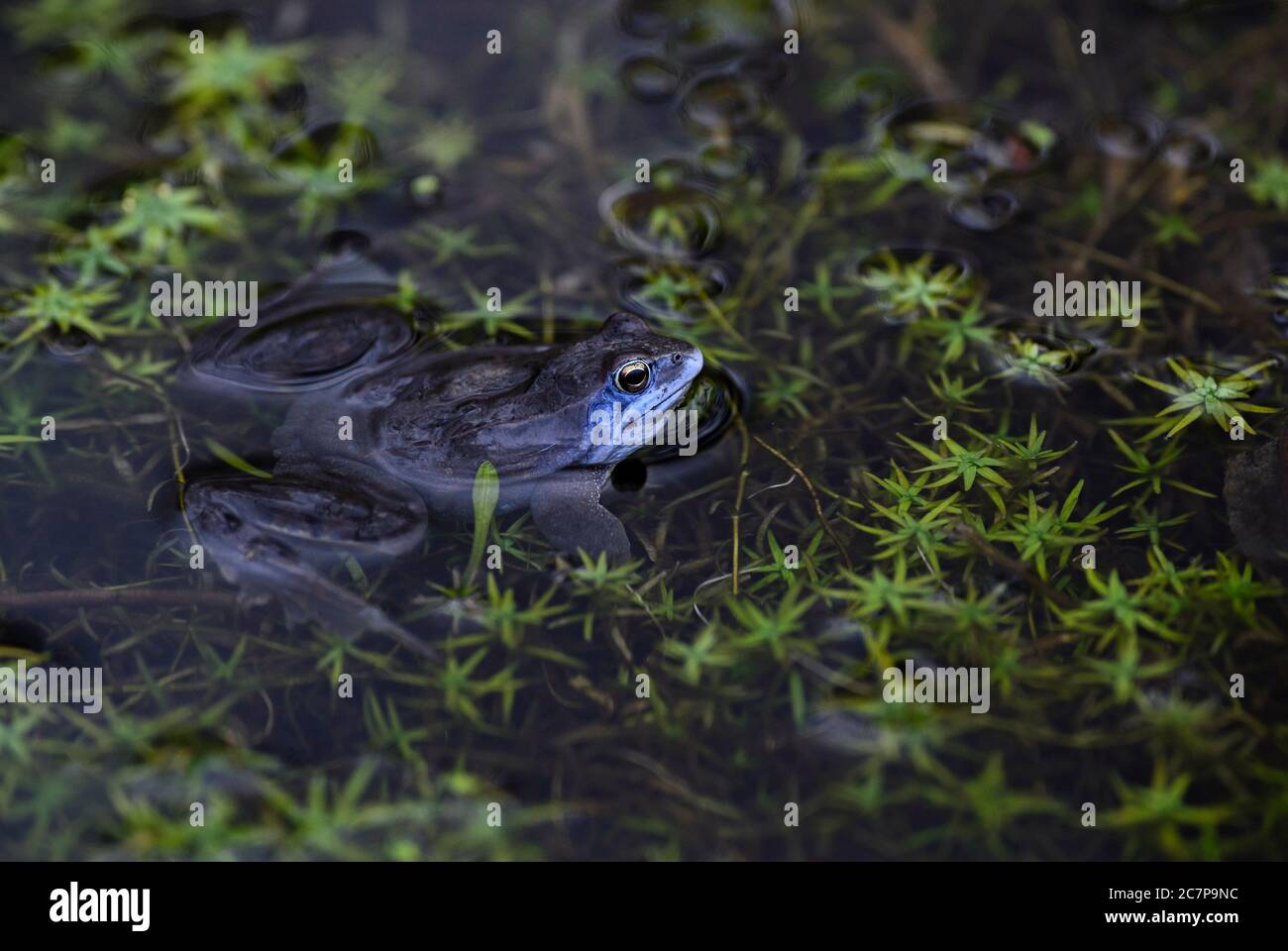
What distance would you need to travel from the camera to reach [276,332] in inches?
220

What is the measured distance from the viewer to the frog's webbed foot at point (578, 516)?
494 centimetres

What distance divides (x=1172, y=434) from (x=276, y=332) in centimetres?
451

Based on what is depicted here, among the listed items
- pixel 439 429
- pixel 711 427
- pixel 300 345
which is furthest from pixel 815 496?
pixel 300 345

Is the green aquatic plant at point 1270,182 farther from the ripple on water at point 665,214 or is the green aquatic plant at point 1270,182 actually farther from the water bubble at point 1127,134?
the ripple on water at point 665,214

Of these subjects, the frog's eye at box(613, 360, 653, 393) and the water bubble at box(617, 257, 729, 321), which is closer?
the frog's eye at box(613, 360, 653, 393)

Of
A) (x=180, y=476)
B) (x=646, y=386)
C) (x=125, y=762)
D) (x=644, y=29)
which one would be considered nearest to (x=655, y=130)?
(x=644, y=29)

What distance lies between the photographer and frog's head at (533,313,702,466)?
16.6ft

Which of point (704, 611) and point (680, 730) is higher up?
point (704, 611)

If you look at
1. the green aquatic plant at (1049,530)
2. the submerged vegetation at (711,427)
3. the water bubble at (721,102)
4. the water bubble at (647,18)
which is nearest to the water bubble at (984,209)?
the submerged vegetation at (711,427)

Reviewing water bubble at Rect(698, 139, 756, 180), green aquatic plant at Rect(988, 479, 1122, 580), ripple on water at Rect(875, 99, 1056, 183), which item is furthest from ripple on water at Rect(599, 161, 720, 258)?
green aquatic plant at Rect(988, 479, 1122, 580)

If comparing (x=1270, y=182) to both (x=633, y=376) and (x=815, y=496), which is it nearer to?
(x=815, y=496)

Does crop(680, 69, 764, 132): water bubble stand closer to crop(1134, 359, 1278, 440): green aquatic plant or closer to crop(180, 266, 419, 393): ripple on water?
crop(180, 266, 419, 393): ripple on water

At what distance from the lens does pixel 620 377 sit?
5051 mm
